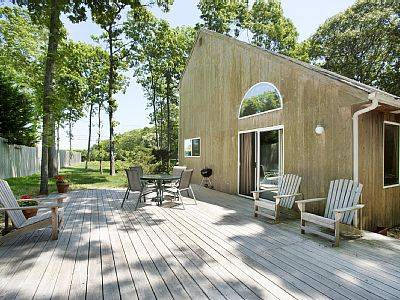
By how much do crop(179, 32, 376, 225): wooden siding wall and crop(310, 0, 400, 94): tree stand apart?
A: 36.5ft

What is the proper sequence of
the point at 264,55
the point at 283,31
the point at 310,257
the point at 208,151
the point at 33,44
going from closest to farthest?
the point at 310,257
the point at 264,55
the point at 208,151
the point at 33,44
the point at 283,31

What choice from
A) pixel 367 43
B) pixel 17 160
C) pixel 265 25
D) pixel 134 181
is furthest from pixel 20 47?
pixel 367 43

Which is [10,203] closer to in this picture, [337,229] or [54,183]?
[337,229]

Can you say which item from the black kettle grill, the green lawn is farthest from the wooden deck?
the green lawn

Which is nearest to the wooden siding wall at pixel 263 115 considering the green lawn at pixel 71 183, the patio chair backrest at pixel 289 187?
the patio chair backrest at pixel 289 187

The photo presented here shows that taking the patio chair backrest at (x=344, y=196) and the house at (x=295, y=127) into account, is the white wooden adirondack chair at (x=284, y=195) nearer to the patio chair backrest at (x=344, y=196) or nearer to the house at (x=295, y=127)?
the house at (x=295, y=127)

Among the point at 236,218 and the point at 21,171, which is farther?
the point at 21,171

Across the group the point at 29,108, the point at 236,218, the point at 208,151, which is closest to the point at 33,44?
the point at 29,108

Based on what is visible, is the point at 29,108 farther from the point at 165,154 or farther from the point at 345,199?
the point at 345,199

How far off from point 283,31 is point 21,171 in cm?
2098

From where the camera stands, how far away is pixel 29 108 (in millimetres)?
12891

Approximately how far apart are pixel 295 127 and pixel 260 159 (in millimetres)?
1468

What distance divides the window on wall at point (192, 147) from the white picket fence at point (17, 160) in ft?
26.2

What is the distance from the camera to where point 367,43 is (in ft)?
51.3
